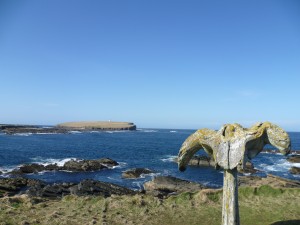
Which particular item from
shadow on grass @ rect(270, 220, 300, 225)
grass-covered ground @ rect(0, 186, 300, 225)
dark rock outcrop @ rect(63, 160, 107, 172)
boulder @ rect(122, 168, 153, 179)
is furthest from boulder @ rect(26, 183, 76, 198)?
shadow on grass @ rect(270, 220, 300, 225)

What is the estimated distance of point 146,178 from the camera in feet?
159

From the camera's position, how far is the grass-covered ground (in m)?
18.1

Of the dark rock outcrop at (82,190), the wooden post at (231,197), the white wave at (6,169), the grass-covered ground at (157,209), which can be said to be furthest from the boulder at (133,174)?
the wooden post at (231,197)

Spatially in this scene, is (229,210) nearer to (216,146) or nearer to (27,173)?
(216,146)

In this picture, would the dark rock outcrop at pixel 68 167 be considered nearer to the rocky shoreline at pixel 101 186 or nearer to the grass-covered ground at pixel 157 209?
the rocky shoreline at pixel 101 186

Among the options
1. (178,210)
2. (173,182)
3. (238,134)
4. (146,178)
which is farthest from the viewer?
(146,178)

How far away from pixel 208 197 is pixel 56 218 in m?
10.4

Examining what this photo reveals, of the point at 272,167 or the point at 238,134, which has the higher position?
the point at 238,134

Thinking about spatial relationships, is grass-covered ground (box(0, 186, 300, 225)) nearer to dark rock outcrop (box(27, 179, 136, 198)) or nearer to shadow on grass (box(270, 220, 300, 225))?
shadow on grass (box(270, 220, 300, 225))

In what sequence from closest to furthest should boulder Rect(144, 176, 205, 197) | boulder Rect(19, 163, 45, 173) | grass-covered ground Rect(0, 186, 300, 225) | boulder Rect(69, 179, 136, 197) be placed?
grass-covered ground Rect(0, 186, 300, 225), boulder Rect(69, 179, 136, 197), boulder Rect(144, 176, 205, 197), boulder Rect(19, 163, 45, 173)

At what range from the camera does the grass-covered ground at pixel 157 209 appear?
59.4 ft

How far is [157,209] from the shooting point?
800 inches

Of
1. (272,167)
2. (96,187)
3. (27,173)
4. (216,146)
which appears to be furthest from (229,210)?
(272,167)

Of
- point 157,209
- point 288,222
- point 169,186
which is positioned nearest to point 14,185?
point 169,186
